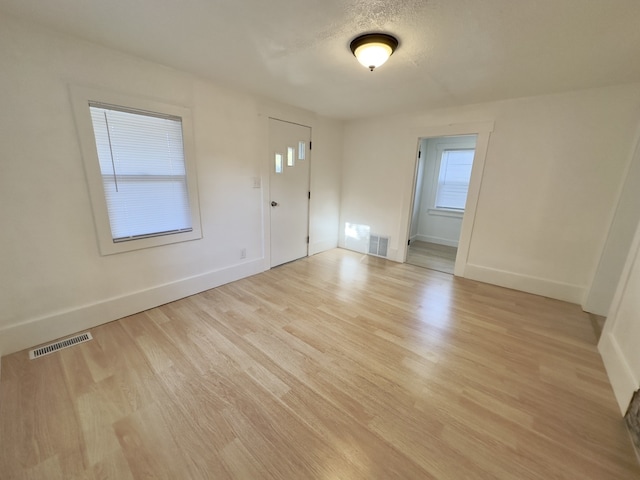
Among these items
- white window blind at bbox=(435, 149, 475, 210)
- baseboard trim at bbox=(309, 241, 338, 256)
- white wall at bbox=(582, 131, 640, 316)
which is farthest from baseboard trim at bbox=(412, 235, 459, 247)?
white wall at bbox=(582, 131, 640, 316)

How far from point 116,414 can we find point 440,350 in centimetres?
227

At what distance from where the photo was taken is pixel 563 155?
9.11ft

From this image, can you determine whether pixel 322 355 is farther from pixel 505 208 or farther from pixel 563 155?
pixel 563 155

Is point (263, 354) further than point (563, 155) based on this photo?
No

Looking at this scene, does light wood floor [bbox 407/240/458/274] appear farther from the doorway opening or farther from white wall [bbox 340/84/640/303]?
white wall [bbox 340/84/640/303]

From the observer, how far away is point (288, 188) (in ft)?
12.2

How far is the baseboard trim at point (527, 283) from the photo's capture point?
292cm

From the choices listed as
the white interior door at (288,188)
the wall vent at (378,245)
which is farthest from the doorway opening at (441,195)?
the white interior door at (288,188)

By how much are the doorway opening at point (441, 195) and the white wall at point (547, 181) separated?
3.97ft

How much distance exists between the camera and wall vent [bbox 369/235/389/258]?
432 centimetres

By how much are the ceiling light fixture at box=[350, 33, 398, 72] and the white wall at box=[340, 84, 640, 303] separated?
209 cm

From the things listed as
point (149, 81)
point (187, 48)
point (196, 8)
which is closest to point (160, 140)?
point (149, 81)

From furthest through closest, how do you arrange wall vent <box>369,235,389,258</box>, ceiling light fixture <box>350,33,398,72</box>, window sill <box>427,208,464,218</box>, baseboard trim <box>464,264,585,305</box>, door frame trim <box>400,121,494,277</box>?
window sill <box>427,208,464,218</box> → wall vent <box>369,235,389,258</box> → door frame trim <box>400,121,494,277</box> → baseboard trim <box>464,264,585,305</box> → ceiling light fixture <box>350,33,398,72</box>

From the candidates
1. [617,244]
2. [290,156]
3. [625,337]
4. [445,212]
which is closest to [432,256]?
[445,212]
